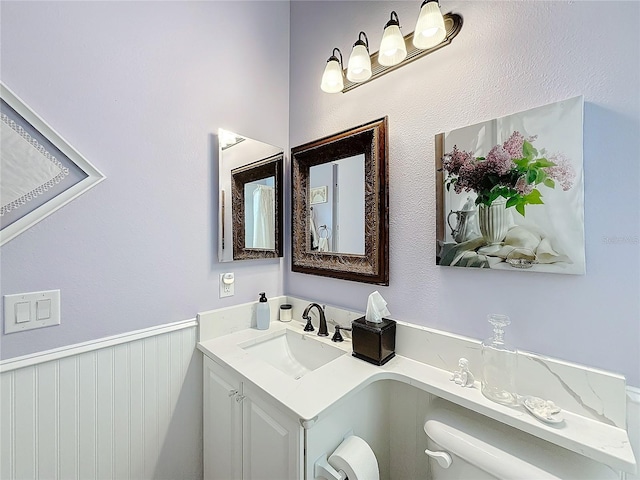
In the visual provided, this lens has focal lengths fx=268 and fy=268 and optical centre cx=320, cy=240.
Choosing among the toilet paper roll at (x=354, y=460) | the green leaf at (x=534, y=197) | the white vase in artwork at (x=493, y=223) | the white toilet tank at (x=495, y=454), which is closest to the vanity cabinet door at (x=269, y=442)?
the toilet paper roll at (x=354, y=460)

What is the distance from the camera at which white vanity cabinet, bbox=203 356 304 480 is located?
2.68ft

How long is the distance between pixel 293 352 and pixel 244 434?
15.9 inches

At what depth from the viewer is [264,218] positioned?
144cm

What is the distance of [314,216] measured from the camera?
55.4 inches

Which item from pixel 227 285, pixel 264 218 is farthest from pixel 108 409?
pixel 264 218

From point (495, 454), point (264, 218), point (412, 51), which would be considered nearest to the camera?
point (495, 454)

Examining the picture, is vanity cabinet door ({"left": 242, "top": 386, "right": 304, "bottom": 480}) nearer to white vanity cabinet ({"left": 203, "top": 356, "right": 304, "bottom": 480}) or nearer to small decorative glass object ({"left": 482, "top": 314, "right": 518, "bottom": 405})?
white vanity cabinet ({"left": 203, "top": 356, "right": 304, "bottom": 480})

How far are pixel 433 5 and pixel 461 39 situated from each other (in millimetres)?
156

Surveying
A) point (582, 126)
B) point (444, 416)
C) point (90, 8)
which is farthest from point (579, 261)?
point (90, 8)

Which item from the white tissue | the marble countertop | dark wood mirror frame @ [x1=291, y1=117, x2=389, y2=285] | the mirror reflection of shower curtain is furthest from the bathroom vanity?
the mirror reflection of shower curtain

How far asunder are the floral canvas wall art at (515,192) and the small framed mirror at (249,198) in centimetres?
84

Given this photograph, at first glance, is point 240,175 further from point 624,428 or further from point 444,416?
point 624,428

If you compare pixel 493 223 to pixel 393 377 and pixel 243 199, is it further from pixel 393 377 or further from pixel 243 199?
pixel 243 199

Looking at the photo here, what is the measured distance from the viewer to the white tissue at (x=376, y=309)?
1.08m
